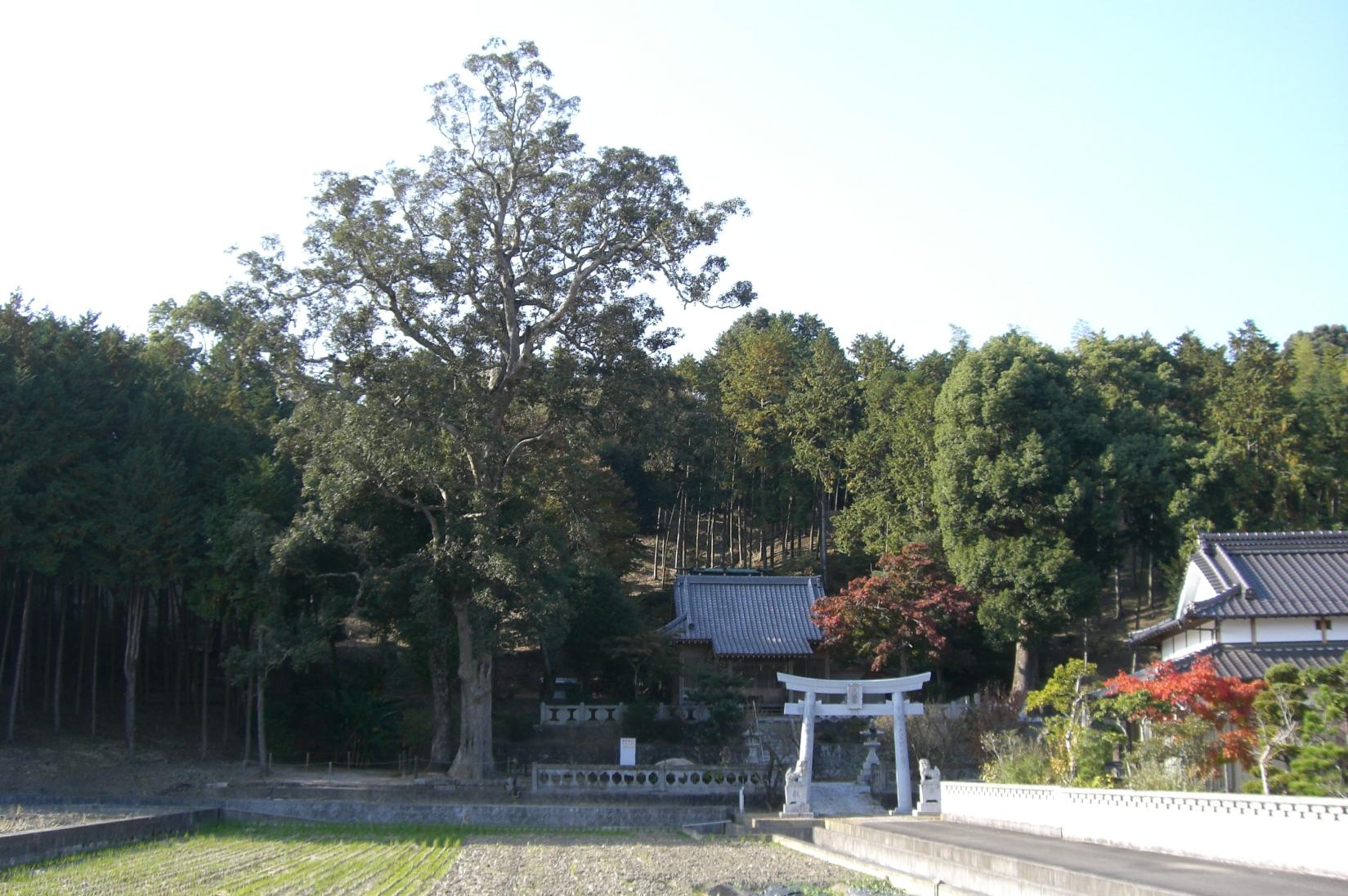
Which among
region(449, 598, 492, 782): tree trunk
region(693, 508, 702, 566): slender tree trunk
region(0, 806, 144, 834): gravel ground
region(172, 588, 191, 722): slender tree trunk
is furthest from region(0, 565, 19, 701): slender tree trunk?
A: region(693, 508, 702, 566): slender tree trunk

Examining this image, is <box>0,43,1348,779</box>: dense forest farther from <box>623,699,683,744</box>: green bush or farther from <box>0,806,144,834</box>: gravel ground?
<box>0,806,144,834</box>: gravel ground

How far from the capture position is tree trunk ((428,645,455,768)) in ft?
77.0

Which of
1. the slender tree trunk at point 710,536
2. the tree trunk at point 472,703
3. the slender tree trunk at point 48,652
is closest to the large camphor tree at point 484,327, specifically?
the tree trunk at point 472,703

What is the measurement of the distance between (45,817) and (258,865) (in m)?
4.58

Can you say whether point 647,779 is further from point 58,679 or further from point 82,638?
point 82,638

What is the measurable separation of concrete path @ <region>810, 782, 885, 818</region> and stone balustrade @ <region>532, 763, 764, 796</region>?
3.98 ft

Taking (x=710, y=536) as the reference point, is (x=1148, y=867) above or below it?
below

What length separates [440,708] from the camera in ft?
77.8

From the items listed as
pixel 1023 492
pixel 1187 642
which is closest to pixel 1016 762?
pixel 1187 642

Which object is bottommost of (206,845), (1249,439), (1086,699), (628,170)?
(206,845)

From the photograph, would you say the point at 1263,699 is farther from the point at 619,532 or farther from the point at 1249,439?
the point at 619,532

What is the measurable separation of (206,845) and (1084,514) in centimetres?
2071

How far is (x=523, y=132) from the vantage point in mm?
21953

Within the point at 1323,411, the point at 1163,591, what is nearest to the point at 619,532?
the point at 1163,591
